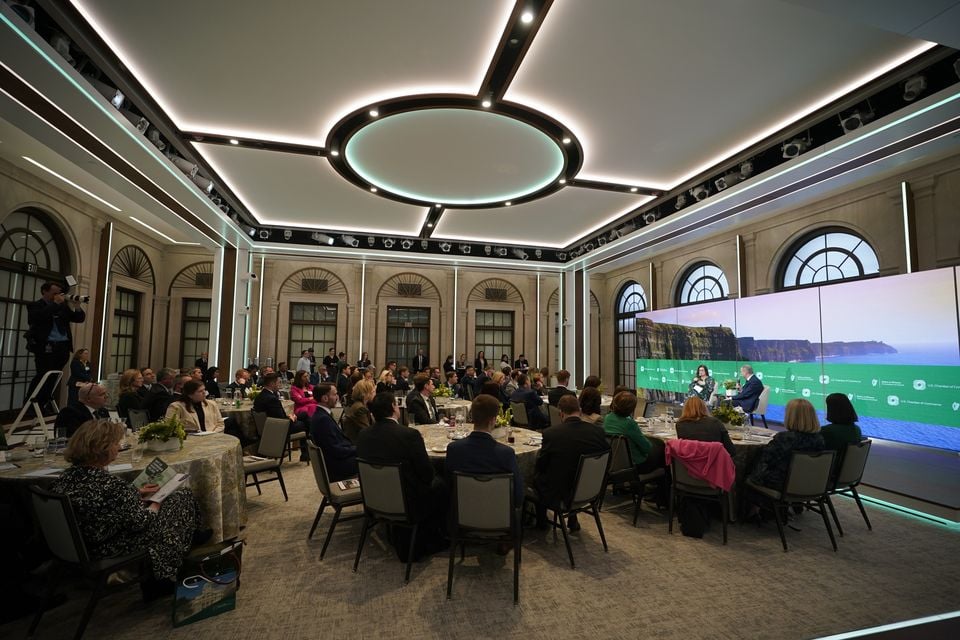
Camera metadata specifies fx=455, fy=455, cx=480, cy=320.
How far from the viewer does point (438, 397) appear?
7.16 metres

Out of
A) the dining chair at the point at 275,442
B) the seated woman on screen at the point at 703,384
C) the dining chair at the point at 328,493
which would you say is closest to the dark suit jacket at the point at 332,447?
the dining chair at the point at 328,493

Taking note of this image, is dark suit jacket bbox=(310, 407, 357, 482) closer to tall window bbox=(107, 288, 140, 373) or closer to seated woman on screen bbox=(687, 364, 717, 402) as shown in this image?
seated woman on screen bbox=(687, 364, 717, 402)

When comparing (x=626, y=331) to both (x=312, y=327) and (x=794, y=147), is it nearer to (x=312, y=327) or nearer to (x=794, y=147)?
(x=312, y=327)

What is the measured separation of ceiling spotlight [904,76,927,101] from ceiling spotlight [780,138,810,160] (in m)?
1.01

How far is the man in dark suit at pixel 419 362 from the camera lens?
13.1m

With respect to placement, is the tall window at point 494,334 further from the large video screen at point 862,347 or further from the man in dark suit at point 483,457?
the man in dark suit at point 483,457

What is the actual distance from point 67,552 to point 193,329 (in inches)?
503

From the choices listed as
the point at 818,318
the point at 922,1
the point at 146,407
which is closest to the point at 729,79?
the point at 922,1

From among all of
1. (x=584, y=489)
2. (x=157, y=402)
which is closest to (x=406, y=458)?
(x=584, y=489)

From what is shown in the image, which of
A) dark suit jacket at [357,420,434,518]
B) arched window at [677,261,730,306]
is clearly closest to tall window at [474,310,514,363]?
arched window at [677,261,730,306]

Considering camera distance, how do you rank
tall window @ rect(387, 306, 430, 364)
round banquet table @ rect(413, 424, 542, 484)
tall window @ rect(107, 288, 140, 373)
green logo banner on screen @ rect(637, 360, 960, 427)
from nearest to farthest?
round banquet table @ rect(413, 424, 542, 484)
green logo banner on screen @ rect(637, 360, 960, 427)
tall window @ rect(107, 288, 140, 373)
tall window @ rect(387, 306, 430, 364)

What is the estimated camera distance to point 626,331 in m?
14.8

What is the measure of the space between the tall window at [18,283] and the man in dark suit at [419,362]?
8.04 meters

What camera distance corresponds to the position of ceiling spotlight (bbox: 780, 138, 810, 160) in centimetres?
514
